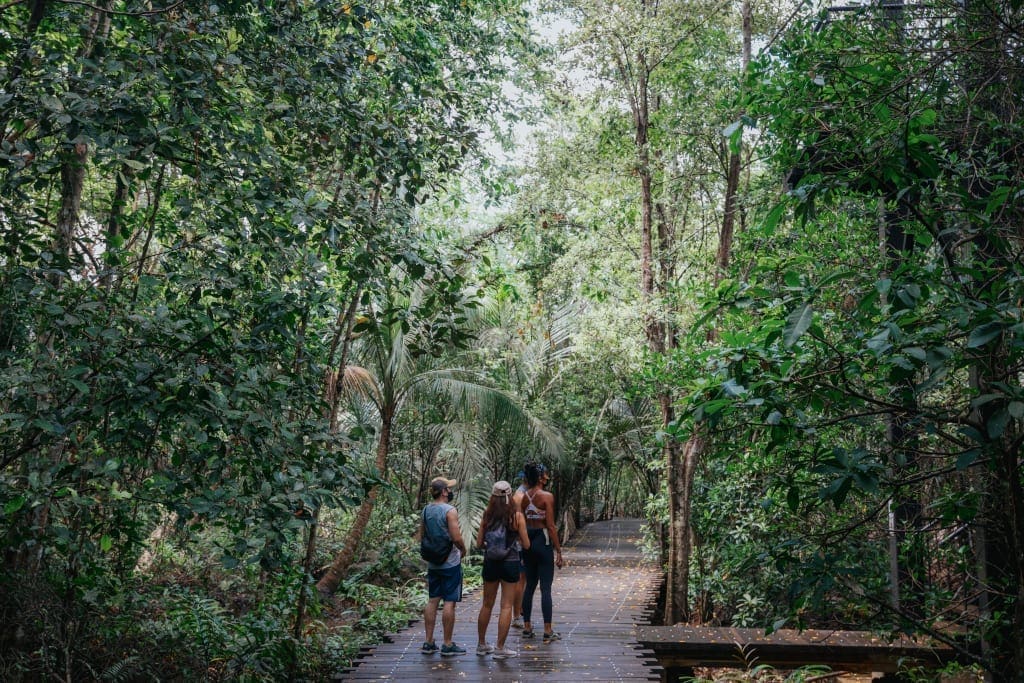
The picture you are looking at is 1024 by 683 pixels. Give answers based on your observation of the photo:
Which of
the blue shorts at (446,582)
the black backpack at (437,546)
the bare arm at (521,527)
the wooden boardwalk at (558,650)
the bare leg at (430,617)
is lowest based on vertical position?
the wooden boardwalk at (558,650)

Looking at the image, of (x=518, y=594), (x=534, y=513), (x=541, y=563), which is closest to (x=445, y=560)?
(x=534, y=513)

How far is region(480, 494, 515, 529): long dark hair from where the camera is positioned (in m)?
8.33

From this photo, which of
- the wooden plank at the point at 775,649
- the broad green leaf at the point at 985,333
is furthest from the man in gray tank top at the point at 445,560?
the broad green leaf at the point at 985,333

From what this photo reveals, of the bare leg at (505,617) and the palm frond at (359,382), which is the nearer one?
the bare leg at (505,617)

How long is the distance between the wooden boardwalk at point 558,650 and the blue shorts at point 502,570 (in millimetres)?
767

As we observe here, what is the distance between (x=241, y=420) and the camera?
4641 mm

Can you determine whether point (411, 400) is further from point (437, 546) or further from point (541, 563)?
point (437, 546)

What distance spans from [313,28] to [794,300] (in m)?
4.49

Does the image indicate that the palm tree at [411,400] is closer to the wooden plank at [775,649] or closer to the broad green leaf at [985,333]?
the wooden plank at [775,649]

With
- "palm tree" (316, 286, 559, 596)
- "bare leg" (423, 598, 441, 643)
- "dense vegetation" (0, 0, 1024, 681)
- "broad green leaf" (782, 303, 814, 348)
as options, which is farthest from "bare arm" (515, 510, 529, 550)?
"palm tree" (316, 286, 559, 596)

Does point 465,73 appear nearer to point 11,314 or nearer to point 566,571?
point 11,314

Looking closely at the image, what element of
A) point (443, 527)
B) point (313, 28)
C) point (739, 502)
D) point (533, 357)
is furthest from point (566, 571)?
point (313, 28)

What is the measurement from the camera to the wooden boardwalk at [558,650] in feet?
25.5

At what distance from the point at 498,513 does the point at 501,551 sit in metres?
0.37
